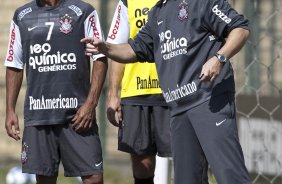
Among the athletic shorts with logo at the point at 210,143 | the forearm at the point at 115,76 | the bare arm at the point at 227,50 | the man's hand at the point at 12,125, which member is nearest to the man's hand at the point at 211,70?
the bare arm at the point at 227,50

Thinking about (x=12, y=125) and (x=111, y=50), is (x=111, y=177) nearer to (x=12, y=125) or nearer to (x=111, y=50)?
(x=12, y=125)

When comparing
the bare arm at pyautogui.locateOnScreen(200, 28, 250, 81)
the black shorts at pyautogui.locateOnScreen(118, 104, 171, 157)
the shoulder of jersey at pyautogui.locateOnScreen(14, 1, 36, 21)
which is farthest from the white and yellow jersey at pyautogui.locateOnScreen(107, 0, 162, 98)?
the bare arm at pyautogui.locateOnScreen(200, 28, 250, 81)

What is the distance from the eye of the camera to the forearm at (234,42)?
16.8 ft

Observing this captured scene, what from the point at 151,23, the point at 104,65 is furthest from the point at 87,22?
the point at 151,23

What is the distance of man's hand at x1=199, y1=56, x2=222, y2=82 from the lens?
4.99m

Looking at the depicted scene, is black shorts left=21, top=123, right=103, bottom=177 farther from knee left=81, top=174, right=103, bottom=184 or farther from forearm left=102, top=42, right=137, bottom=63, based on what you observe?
forearm left=102, top=42, right=137, bottom=63

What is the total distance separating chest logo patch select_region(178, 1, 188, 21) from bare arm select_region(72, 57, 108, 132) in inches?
45.4

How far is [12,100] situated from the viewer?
661cm

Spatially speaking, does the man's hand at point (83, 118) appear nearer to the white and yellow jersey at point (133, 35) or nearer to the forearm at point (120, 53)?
the white and yellow jersey at point (133, 35)

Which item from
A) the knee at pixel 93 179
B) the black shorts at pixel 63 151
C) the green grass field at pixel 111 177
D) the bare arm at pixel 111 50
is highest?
the bare arm at pixel 111 50

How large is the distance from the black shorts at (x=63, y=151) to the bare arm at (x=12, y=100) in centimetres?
21

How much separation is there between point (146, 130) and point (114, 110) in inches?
10.2

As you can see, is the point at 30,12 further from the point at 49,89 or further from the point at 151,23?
the point at 151,23

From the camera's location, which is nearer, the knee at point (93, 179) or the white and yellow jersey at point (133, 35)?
the knee at point (93, 179)
